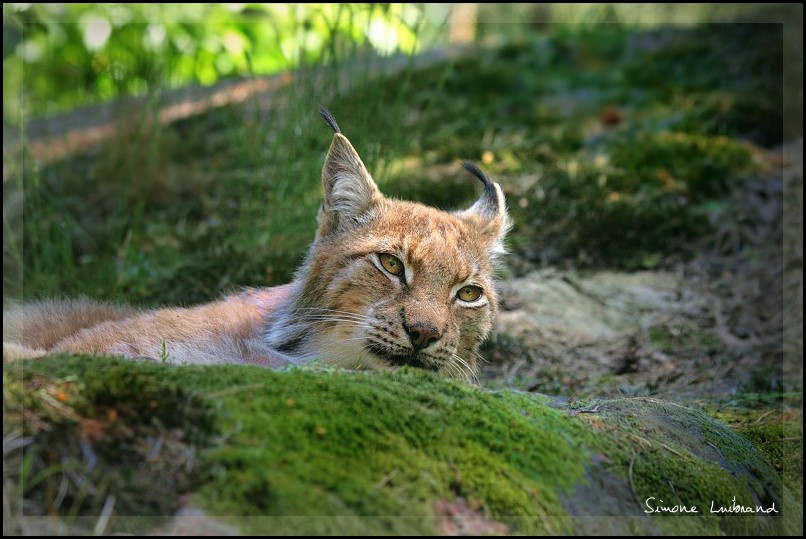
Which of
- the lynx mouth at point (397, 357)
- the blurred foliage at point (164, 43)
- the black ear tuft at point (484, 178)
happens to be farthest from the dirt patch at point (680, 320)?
the blurred foliage at point (164, 43)

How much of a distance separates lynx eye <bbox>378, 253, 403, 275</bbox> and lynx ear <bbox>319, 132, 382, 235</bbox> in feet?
1.45

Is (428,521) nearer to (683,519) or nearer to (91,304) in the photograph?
(683,519)

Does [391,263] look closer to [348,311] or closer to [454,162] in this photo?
[348,311]

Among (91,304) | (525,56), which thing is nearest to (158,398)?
(91,304)

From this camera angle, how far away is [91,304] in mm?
5316

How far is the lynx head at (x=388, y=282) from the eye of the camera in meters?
4.14

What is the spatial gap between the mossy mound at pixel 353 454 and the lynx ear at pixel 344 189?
1.61 m

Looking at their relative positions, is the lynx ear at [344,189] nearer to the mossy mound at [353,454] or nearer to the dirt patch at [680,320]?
the mossy mound at [353,454]

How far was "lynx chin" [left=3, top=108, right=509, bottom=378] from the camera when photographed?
164 inches

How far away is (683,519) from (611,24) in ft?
36.8

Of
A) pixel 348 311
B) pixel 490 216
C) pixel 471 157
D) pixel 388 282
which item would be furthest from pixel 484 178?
pixel 471 157

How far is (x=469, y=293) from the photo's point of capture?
186 inches

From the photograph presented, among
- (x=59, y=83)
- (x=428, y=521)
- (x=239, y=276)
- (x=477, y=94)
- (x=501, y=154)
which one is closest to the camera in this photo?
(x=428, y=521)

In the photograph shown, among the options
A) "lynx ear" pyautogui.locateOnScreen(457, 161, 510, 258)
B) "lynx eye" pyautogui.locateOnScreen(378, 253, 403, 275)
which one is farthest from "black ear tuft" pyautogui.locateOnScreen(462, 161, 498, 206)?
"lynx eye" pyautogui.locateOnScreen(378, 253, 403, 275)
